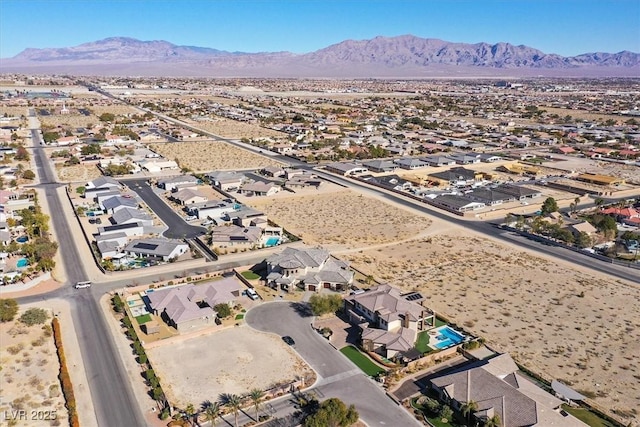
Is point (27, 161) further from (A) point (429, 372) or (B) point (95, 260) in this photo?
(A) point (429, 372)

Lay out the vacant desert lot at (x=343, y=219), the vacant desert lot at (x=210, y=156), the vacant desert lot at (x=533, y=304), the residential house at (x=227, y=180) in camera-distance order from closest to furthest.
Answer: the vacant desert lot at (x=533, y=304) < the vacant desert lot at (x=343, y=219) < the residential house at (x=227, y=180) < the vacant desert lot at (x=210, y=156)

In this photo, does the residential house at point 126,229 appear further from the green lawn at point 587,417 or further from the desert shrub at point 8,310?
the green lawn at point 587,417

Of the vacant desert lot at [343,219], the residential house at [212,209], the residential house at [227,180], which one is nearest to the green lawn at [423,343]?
the vacant desert lot at [343,219]

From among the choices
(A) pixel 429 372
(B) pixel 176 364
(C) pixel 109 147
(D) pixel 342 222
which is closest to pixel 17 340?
(B) pixel 176 364

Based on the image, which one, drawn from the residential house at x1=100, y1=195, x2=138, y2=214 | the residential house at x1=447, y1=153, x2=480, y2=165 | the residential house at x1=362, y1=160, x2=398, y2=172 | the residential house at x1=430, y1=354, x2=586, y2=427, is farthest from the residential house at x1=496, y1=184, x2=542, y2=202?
the residential house at x1=100, y1=195, x2=138, y2=214

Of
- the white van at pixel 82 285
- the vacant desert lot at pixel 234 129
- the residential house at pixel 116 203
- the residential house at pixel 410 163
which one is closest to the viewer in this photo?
the white van at pixel 82 285

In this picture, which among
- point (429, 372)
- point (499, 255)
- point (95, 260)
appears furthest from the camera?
point (499, 255)
